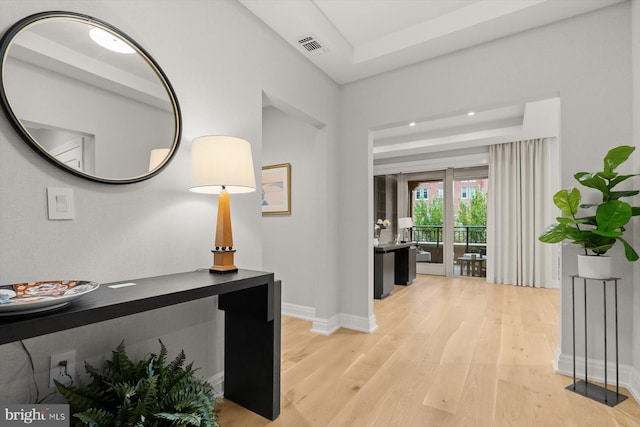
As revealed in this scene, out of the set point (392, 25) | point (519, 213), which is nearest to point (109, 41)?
point (392, 25)

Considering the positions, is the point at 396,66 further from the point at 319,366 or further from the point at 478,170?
the point at 478,170

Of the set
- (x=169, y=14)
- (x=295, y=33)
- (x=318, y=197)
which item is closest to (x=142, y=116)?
(x=169, y=14)

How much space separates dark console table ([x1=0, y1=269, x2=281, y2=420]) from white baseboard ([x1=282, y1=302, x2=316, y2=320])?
169 cm

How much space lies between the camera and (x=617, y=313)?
2.09 m

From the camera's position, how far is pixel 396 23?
2658 mm

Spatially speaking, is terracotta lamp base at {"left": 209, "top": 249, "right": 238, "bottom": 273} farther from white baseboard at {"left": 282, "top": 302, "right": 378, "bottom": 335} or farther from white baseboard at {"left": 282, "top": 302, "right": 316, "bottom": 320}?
A: white baseboard at {"left": 282, "top": 302, "right": 316, "bottom": 320}

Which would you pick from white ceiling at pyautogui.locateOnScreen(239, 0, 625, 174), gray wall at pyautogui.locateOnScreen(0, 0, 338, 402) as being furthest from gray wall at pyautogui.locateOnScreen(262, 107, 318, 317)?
gray wall at pyautogui.locateOnScreen(0, 0, 338, 402)

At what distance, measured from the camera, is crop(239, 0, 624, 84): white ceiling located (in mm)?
2258

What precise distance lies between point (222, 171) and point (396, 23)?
2.10 meters

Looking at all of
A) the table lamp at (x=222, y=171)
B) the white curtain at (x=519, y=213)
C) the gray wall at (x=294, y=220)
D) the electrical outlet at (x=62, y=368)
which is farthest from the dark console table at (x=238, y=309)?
the white curtain at (x=519, y=213)

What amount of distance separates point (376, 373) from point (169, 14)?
2.66m

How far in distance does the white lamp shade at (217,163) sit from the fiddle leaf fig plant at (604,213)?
2.03m

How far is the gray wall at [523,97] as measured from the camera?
2.13 metres

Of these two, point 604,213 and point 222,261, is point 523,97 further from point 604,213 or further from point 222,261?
point 222,261
